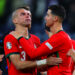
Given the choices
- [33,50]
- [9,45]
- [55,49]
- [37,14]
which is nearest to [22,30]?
[9,45]

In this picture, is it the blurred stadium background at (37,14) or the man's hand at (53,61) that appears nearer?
the man's hand at (53,61)

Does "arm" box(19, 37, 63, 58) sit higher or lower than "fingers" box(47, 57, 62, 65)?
higher

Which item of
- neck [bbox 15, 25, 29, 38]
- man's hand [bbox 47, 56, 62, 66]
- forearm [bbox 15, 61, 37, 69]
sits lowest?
forearm [bbox 15, 61, 37, 69]

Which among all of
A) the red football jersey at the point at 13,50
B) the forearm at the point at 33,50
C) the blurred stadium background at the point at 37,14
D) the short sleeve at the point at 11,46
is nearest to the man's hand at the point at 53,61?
the forearm at the point at 33,50

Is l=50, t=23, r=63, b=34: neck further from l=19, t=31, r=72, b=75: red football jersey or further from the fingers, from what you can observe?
the fingers

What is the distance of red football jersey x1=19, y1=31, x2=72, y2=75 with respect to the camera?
2.50 m

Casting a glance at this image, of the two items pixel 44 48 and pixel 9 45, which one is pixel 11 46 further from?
pixel 44 48

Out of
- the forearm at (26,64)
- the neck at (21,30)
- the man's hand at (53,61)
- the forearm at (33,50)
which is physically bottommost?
the forearm at (26,64)

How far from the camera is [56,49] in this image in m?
2.54

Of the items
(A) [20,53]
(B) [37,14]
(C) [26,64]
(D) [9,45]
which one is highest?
(B) [37,14]

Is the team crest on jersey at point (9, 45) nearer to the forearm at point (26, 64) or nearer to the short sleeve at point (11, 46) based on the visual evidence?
the short sleeve at point (11, 46)

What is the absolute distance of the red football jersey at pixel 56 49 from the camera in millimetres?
2500

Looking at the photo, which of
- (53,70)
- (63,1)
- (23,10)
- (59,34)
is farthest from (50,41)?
(63,1)

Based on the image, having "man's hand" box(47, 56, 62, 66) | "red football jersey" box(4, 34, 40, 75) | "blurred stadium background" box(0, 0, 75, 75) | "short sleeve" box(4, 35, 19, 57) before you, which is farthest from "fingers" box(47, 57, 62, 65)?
"blurred stadium background" box(0, 0, 75, 75)
